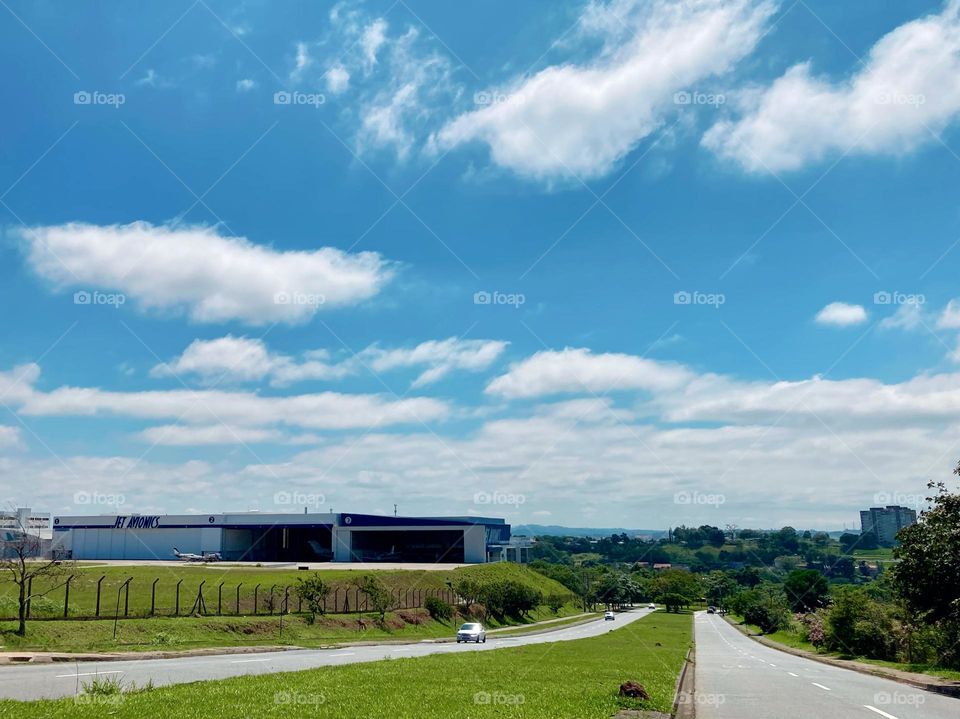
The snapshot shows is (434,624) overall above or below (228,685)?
below

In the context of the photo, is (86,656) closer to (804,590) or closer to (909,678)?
(909,678)

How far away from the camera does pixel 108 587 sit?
64.8m

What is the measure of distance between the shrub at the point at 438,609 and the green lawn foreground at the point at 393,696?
42.4m

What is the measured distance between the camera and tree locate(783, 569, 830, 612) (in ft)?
440

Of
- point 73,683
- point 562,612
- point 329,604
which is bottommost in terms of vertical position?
point 562,612

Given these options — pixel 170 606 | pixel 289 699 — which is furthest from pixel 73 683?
pixel 170 606

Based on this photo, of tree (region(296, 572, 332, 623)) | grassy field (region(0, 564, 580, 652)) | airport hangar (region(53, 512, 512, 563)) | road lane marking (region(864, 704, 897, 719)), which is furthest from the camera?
airport hangar (region(53, 512, 512, 563))

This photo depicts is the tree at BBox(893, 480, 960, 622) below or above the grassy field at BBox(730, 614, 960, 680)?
above

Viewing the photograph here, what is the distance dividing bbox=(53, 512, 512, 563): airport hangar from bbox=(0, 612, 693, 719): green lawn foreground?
96.3 metres

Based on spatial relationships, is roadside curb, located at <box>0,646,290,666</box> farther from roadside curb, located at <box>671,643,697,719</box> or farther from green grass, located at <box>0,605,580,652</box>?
roadside curb, located at <box>671,643,697,719</box>

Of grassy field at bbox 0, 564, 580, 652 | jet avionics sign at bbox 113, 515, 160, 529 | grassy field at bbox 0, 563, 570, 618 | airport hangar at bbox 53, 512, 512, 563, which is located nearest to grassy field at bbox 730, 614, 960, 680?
grassy field at bbox 0, 564, 580, 652

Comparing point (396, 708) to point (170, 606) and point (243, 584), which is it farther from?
point (243, 584)

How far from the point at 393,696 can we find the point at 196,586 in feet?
195

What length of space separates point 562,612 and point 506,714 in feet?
343
